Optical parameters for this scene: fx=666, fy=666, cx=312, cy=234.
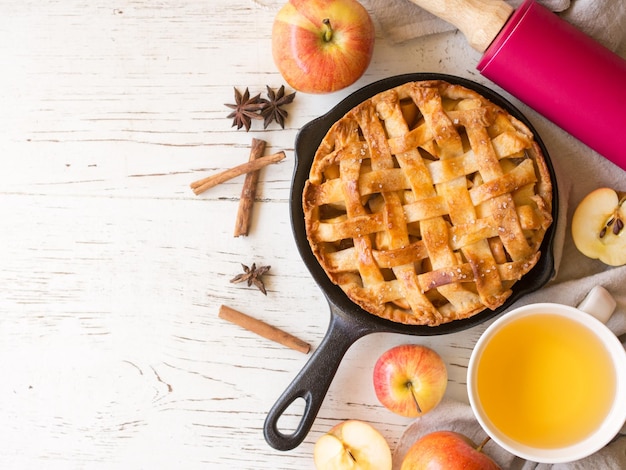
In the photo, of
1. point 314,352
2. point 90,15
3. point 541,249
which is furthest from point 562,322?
point 90,15

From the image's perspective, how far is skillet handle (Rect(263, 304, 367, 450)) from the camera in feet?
4.65

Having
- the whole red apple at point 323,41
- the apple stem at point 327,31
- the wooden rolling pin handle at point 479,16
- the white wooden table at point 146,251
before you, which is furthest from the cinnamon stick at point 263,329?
the wooden rolling pin handle at point 479,16

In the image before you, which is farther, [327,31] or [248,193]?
[248,193]

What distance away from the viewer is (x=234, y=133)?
5.09ft

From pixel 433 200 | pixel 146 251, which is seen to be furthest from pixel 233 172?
pixel 433 200

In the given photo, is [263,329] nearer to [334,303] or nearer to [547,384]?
[334,303]

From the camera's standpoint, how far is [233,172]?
1.52 meters

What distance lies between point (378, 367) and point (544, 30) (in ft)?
2.58

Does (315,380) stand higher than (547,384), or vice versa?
(547,384)

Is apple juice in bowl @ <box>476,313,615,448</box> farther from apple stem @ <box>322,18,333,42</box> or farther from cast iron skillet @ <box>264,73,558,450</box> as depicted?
apple stem @ <box>322,18,333,42</box>

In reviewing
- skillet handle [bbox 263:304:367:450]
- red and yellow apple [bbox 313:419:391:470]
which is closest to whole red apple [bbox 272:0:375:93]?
skillet handle [bbox 263:304:367:450]

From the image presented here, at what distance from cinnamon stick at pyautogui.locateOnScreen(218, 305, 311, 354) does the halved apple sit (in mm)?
654

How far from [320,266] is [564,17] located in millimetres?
730

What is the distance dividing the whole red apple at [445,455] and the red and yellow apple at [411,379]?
0.23 feet
